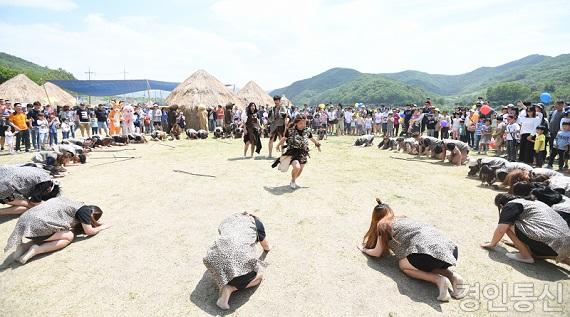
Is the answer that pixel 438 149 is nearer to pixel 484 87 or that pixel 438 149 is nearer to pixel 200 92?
pixel 200 92

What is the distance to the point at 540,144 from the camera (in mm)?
9023

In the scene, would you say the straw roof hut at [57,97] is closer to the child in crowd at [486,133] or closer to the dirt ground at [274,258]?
the dirt ground at [274,258]

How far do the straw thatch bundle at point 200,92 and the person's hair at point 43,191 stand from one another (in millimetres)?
17140

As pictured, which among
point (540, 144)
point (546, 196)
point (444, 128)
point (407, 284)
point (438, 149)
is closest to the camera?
point (407, 284)

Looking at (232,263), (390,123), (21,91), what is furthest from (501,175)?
(21,91)

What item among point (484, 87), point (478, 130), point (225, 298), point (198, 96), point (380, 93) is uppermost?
point (484, 87)

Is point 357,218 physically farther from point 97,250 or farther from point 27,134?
point 27,134

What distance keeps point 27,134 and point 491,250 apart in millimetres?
14406

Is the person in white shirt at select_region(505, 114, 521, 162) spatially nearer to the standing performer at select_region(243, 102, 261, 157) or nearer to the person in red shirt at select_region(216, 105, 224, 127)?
the standing performer at select_region(243, 102, 261, 157)

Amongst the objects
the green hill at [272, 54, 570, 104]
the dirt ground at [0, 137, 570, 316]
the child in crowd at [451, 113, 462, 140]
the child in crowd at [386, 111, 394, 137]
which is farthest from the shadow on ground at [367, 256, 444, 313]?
the green hill at [272, 54, 570, 104]

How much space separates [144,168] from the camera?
30.6ft

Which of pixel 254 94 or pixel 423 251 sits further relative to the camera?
pixel 254 94

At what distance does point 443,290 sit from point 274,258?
6.31 ft

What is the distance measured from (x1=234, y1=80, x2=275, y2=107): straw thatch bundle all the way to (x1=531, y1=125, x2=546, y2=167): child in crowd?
2309cm
